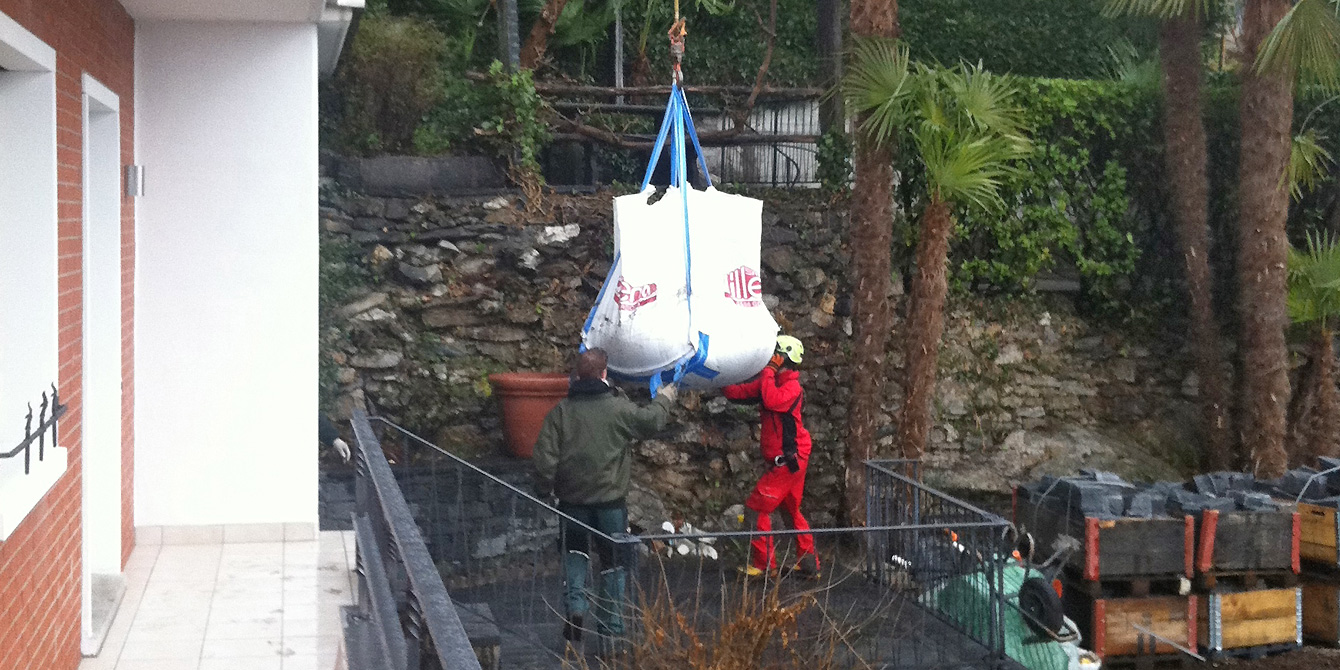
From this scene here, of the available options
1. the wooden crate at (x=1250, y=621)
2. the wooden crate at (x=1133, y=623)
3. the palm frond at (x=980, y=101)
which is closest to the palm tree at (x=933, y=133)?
the palm frond at (x=980, y=101)

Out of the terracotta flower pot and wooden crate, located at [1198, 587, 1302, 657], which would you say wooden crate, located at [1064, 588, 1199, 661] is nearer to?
wooden crate, located at [1198, 587, 1302, 657]

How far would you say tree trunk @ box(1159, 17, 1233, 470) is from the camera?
10.6 meters

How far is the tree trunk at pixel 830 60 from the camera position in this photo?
33.4 feet

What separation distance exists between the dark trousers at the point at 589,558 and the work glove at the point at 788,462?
1.82 m

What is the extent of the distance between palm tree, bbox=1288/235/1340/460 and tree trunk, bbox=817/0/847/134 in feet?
12.7

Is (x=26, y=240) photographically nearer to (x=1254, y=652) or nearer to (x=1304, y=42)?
(x=1254, y=652)

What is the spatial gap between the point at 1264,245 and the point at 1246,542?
2975mm

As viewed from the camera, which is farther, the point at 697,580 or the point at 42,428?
the point at 697,580

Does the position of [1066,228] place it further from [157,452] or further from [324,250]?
[157,452]

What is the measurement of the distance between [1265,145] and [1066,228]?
1641 millimetres

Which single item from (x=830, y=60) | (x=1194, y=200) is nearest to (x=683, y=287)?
(x=830, y=60)

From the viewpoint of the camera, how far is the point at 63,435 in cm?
426

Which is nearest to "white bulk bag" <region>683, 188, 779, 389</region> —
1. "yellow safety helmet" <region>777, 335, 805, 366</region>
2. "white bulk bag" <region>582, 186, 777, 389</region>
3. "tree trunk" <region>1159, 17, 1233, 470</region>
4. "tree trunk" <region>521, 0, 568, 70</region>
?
"white bulk bag" <region>582, 186, 777, 389</region>

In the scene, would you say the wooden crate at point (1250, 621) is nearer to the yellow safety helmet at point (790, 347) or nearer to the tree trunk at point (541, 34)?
the yellow safety helmet at point (790, 347)
